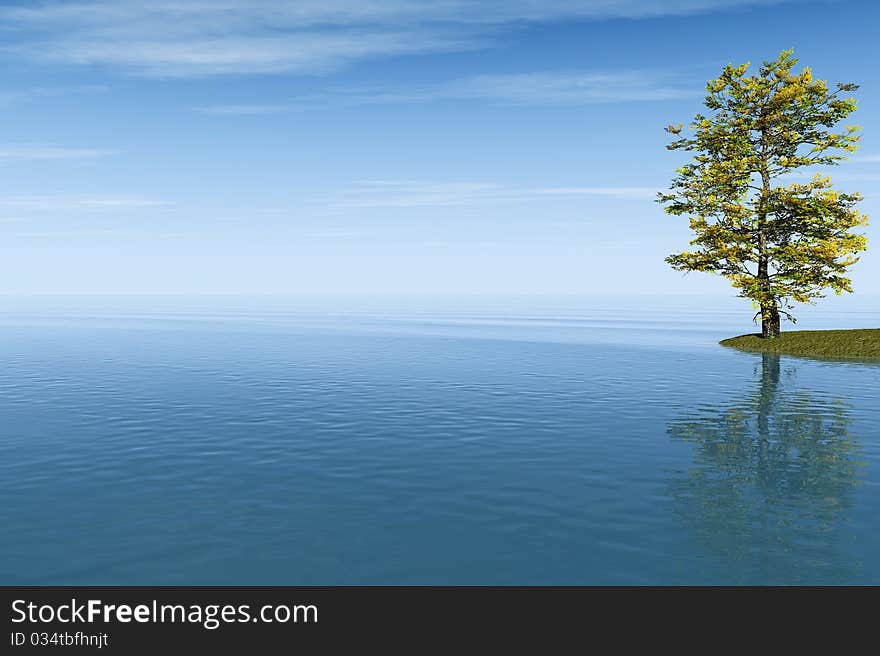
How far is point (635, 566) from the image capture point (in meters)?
12.6

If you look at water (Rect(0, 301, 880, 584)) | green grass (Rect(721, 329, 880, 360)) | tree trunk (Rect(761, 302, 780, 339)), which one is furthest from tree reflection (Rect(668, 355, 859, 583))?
tree trunk (Rect(761, 302, 780, 339))

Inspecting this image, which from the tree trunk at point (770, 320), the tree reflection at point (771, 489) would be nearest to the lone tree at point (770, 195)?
the tree trunk at point (770, 320)

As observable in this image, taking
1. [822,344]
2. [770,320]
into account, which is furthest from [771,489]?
[770,320]

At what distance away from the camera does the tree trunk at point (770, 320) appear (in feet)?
187

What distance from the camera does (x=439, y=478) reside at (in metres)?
18.7

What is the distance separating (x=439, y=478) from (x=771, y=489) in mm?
8645

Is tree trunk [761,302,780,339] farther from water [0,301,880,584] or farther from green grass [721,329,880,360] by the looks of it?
water [0,301,880,584]

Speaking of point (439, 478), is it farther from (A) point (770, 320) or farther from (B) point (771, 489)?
(A) point (770, 320)

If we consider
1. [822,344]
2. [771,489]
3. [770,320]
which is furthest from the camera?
[770,320]

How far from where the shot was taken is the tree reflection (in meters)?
12.9

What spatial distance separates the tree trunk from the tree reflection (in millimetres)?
28312

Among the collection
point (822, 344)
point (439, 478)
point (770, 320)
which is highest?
point (770, 320)

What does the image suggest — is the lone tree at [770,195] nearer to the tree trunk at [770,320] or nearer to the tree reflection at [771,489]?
the tree trunk at [770,320]

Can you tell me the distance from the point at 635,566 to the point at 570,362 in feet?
122
